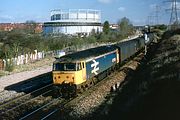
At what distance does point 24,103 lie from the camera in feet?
67.4

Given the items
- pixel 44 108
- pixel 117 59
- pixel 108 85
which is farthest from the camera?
pixel 117 59

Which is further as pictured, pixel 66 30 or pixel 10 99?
pixel 66 30

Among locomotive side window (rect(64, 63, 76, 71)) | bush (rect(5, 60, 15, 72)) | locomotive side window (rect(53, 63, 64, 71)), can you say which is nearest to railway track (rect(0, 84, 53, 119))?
locomotive side window (rect(53, 63, 64, 71))

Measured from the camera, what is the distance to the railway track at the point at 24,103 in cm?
1829

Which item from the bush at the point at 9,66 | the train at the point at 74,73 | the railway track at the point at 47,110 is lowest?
the railway track at the point at 47,110

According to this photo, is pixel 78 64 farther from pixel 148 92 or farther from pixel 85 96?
pixel 148 92

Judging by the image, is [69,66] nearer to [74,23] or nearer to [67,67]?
[67,67]

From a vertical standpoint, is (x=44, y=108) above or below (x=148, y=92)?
below

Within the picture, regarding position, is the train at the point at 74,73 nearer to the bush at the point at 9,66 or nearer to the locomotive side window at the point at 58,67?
the locomotive side window at the point at 58,67

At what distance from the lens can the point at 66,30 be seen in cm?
16050

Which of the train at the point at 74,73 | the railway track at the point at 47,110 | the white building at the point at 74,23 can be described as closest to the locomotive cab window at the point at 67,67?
the train at the point at 74,73

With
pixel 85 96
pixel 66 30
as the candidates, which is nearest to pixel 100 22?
pixel 66 30

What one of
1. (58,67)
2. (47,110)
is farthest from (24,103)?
(58,67)

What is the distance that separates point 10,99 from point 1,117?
5065 mm
